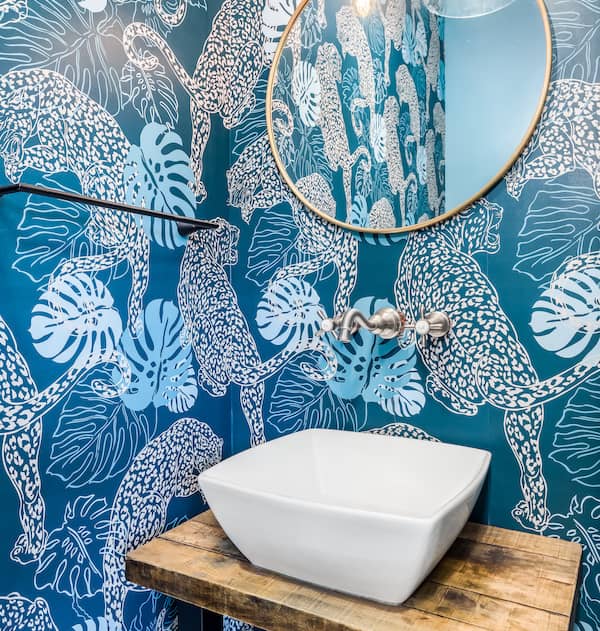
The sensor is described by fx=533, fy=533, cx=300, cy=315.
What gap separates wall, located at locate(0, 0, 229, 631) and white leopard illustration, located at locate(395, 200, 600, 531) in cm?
62

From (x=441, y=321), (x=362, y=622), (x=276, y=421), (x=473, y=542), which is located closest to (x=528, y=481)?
(x=473, y=542)

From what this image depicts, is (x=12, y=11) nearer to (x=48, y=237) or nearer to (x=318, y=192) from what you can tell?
(x=48, y=237)

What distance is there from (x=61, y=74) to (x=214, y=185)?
1.68 ft

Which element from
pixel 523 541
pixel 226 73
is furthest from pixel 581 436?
pixel 226 73

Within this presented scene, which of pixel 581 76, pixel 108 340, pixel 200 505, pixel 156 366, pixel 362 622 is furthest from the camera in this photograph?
pixel 200 505

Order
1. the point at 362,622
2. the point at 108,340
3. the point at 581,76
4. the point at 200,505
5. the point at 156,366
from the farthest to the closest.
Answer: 1. the point at 200,505
2. the point at 156,366
3. the point at 108,340
4. the point at 581,76
5. the point at 362,622

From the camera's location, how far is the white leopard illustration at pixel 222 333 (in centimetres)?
146

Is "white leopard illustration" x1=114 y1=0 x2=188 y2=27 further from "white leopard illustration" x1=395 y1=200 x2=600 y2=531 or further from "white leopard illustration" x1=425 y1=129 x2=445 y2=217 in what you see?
"white leopard illustration" x1=395 y1=200 x2=600 y2=531

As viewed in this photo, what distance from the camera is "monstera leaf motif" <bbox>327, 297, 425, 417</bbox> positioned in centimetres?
130

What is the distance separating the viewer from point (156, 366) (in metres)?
1.32

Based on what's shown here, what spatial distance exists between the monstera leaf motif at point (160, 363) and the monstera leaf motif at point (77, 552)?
0.78 feet

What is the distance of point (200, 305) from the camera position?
4.85 ft

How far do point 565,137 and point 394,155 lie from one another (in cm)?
37

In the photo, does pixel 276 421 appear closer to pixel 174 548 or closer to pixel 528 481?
pixel 174 548
